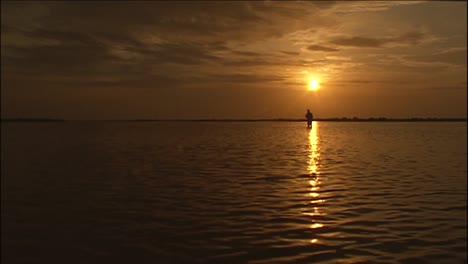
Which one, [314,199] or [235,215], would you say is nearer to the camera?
[235,215]

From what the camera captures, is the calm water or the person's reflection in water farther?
the person's reflection in water

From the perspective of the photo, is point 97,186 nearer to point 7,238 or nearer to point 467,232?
point 7,238

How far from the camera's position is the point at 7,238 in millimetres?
13898

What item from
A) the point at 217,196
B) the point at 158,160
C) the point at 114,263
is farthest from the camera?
the point at 158,160

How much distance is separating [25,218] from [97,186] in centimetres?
686

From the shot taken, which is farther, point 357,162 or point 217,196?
point 357,162

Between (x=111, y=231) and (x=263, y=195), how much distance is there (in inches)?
308

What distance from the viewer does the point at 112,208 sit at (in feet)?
59.0

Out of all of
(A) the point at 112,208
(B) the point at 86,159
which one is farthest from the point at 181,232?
(B) the point at 86,159

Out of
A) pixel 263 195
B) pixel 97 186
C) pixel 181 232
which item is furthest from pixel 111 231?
pixel 97 186

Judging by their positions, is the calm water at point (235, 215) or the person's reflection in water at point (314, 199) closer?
the calm water at point (235, 215)

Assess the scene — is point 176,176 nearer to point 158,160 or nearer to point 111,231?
point 158,160

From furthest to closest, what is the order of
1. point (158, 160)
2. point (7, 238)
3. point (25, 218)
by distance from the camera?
point (158, 160)
point (25, 218)
point (7, 238)

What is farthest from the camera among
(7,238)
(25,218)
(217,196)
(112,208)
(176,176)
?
(176,176)
